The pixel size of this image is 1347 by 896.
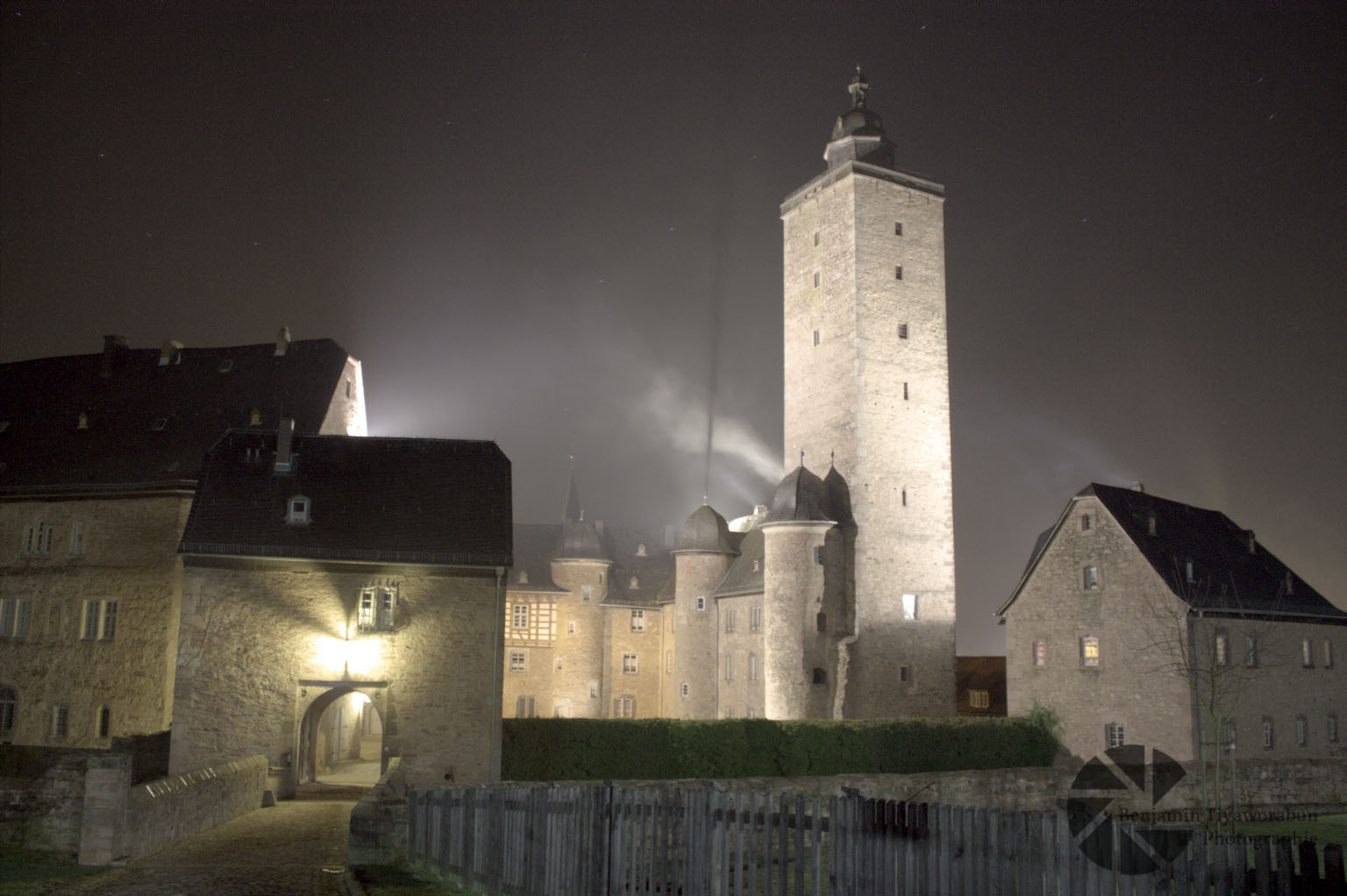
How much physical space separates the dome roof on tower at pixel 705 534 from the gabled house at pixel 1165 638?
45.4 ft

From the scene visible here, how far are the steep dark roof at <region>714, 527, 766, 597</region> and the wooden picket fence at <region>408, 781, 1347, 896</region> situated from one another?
1192 inches

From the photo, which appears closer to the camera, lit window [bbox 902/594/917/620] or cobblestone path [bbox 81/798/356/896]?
cobblestone path [bbox 81/798/356/896]

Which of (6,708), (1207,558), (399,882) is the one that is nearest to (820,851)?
(399,882)

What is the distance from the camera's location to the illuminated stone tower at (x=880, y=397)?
40250mm

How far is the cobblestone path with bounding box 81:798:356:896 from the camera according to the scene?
14055 mm

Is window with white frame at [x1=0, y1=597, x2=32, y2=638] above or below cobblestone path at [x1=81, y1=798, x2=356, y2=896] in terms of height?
above

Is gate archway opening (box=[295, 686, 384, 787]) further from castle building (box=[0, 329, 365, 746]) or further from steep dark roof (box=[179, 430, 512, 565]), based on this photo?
castle building (box=[0, 329, 365, 746])

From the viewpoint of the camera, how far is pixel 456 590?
87.2 feet

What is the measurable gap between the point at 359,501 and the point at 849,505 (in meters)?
19.0

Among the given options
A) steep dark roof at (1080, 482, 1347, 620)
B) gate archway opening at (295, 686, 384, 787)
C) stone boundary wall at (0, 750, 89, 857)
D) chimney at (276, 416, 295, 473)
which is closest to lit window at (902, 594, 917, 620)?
steep dark roof at (1080, 482, 1347, 620)

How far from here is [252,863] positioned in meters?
16.2

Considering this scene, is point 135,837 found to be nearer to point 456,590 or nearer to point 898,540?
point 456,590

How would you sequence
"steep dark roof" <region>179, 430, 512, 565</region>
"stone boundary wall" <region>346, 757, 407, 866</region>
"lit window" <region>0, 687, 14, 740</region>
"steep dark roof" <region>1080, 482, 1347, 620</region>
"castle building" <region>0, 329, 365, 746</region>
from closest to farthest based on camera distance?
"stone boundary wall" <region>346, 757, 407, 866</region> < "steep dark roof" <region>179, 430, 512, 565</region> < "castle building" <region>0, 329, 365, 746</region> < "lit window" <region>0, 687, 14, 740</region> < "steep dark roof" <region>1080, 482, 1347, 620</region>

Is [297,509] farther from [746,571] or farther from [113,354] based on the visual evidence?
[746,571]
